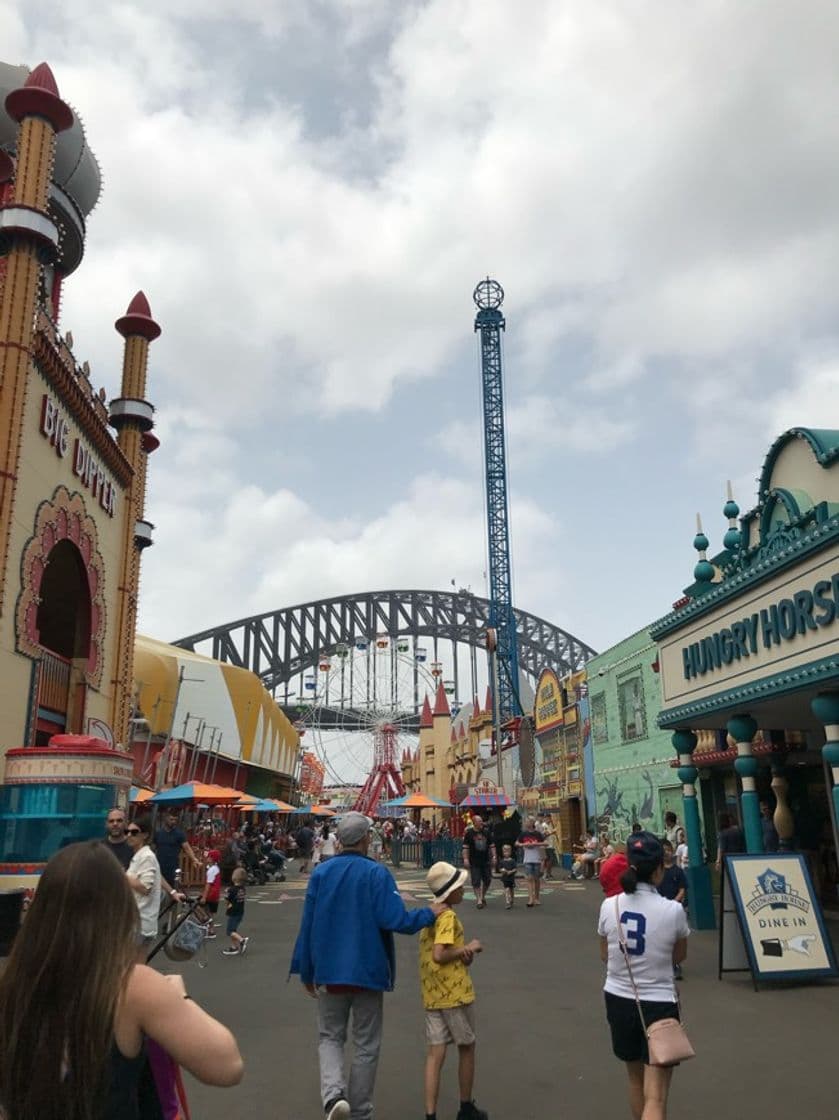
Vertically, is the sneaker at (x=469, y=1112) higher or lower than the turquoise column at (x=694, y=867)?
lower

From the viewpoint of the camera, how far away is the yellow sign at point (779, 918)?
8.30 m

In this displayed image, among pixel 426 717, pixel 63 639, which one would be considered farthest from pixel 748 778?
pixel 426 717

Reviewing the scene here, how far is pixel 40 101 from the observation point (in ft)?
50.4

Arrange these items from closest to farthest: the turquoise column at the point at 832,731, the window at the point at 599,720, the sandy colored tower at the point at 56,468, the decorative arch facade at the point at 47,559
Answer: the turquoise column at the point at 832,731
the sandy colored tower at the point at 56,468
the decorative arch facade at the point at 47,559
the window at the point at 599,720

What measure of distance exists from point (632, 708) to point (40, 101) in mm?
18984

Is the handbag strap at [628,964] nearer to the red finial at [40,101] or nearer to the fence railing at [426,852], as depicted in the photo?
the red finial at [40,101]

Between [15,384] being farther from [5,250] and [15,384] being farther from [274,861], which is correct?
[274,861]

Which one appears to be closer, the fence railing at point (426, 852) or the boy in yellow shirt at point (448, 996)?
the boy in yellow shirt at point (448, 996)

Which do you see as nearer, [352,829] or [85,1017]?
[85,1017]

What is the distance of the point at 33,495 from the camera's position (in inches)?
582

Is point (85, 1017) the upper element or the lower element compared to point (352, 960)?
upper

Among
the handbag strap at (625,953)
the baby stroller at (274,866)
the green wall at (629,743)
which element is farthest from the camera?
the baby stroller at (274,866)

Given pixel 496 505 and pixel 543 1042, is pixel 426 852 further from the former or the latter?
pixel 496 505

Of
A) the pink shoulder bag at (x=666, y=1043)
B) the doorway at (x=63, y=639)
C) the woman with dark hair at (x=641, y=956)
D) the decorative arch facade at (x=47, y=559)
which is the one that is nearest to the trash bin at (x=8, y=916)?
the woman with dark hair at (x=641, y=956)
